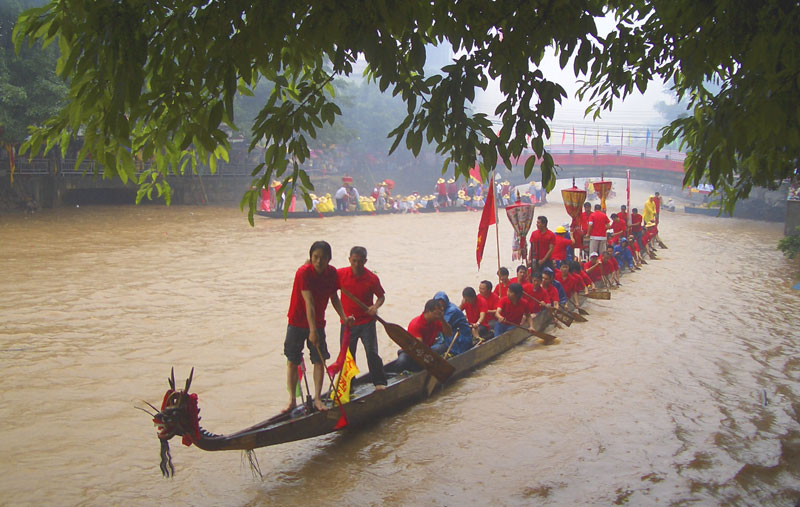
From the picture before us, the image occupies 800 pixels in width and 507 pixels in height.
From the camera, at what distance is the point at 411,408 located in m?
6.65

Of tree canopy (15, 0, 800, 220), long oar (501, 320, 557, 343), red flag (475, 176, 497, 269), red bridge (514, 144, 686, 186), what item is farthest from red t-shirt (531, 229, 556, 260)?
red bridge (514, 144, 686, 186)

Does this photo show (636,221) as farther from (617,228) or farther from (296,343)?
(296,343)

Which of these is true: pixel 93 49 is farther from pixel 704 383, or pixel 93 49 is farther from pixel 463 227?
pixel 463 227

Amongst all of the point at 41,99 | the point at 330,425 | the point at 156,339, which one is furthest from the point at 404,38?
the point at 41,99

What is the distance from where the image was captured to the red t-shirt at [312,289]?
5.15m

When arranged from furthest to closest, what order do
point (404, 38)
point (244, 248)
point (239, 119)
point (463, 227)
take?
point (239, 119) → point (463, 227) → point (244, 248) → point (404, 38)

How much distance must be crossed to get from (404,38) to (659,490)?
4.08 m

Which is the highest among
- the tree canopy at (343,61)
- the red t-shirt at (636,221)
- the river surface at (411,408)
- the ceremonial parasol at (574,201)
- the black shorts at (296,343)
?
the tree canopy at (343,61)

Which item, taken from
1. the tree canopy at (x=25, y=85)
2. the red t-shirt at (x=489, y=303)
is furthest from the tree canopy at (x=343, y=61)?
the tree canopy at (x=25, y=85)

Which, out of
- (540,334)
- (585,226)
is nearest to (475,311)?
(540,334)

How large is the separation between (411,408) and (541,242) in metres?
5.19

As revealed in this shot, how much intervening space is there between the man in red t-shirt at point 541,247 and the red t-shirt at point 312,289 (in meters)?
6.30

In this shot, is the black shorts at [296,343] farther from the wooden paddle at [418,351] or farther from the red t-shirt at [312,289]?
the wooden paddle at [418,351]

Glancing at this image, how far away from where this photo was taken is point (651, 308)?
1212 centimetres
